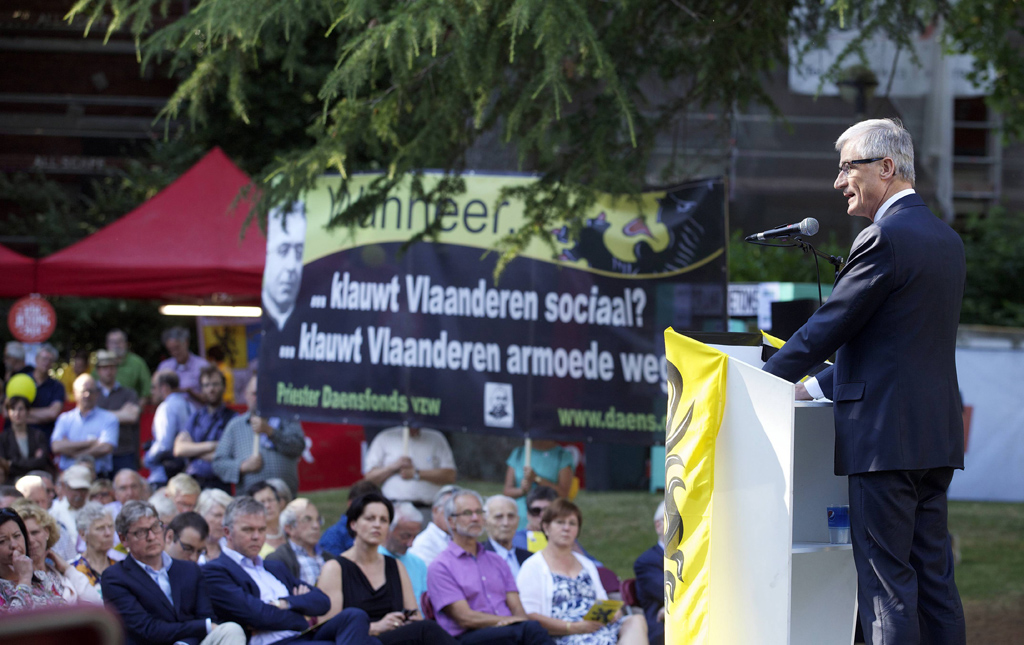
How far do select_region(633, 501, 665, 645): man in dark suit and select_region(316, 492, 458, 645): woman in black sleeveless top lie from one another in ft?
3.97

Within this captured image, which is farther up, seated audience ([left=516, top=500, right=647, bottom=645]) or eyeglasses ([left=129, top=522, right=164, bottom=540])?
eyeglasses ([left=129, top=522, right=164, bottom=540])

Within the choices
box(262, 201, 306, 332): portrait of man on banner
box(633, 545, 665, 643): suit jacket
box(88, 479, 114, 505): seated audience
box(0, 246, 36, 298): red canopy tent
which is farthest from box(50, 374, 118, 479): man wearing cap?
box(633, 545, 665, 643): suit jacket

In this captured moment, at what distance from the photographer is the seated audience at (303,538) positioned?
21.5ft

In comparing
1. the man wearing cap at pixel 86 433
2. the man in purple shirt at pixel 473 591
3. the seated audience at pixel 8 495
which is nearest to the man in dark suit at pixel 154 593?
the seated audience at pixel 8 495

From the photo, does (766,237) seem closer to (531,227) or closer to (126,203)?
(531,227)

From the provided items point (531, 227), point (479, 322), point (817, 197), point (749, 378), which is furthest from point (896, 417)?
point (817, 197)

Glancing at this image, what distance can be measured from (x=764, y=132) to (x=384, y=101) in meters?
15.6

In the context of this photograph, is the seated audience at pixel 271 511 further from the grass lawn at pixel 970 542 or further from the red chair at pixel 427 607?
the grass lawn at pixel 970 542

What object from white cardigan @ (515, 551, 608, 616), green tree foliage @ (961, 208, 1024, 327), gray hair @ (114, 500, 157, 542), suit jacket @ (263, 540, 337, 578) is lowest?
white cardigan @ (515, 551, 608, 616)

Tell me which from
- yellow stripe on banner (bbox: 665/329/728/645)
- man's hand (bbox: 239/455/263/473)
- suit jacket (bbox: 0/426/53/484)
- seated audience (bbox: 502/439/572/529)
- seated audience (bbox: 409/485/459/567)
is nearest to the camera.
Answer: yellow stripe on banner (bbox: 665/329/728/645)

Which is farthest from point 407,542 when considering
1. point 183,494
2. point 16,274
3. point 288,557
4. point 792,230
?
point 792,230

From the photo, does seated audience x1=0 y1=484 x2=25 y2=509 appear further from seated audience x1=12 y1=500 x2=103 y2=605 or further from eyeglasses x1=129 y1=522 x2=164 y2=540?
eyeglasses x1=129 y1=522 x2=164 y2=540

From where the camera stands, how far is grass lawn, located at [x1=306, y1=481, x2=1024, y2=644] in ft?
27.4

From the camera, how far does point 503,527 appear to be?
22.4ft
